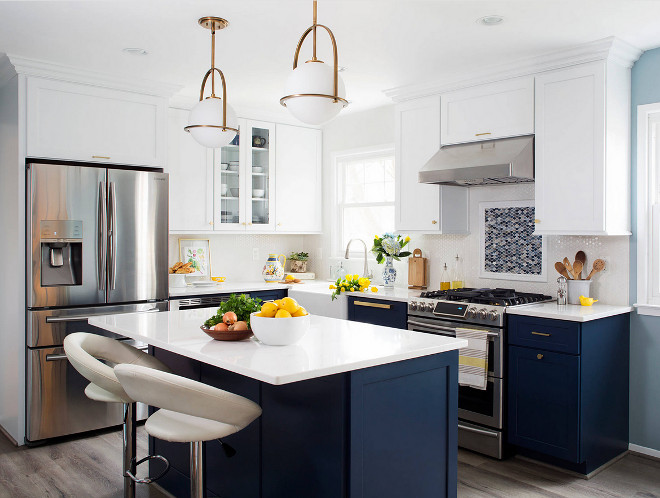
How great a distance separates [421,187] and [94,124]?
7.86 ft

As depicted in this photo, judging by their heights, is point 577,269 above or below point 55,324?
above

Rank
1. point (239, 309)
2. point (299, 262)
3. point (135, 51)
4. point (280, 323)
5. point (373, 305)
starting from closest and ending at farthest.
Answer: point (280, 323) → point (239, 309) → point (135, 51) → point (373, 305) → point (299, 262)

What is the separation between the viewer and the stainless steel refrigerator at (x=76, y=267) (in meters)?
3.89

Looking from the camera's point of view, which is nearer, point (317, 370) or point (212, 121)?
point (317, 370)

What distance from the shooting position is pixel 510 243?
427 centimetres

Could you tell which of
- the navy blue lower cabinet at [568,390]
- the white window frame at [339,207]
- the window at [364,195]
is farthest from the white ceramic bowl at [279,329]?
the white window frame at [339,207]

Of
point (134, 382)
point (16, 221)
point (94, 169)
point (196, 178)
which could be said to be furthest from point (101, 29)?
point (134, 382)

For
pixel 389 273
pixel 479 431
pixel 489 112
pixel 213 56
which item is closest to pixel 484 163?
pixel 489 112

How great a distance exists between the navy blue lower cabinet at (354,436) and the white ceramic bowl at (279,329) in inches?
7.3

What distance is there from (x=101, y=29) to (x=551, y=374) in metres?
3.21

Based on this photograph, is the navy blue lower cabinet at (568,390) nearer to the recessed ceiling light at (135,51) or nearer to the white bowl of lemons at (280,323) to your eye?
the white bowl of lemons at (280,323)

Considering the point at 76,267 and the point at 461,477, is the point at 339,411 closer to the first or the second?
the point at 461,477

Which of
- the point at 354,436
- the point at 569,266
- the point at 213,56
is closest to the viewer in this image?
the point at 354,436

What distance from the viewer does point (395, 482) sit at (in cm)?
229
